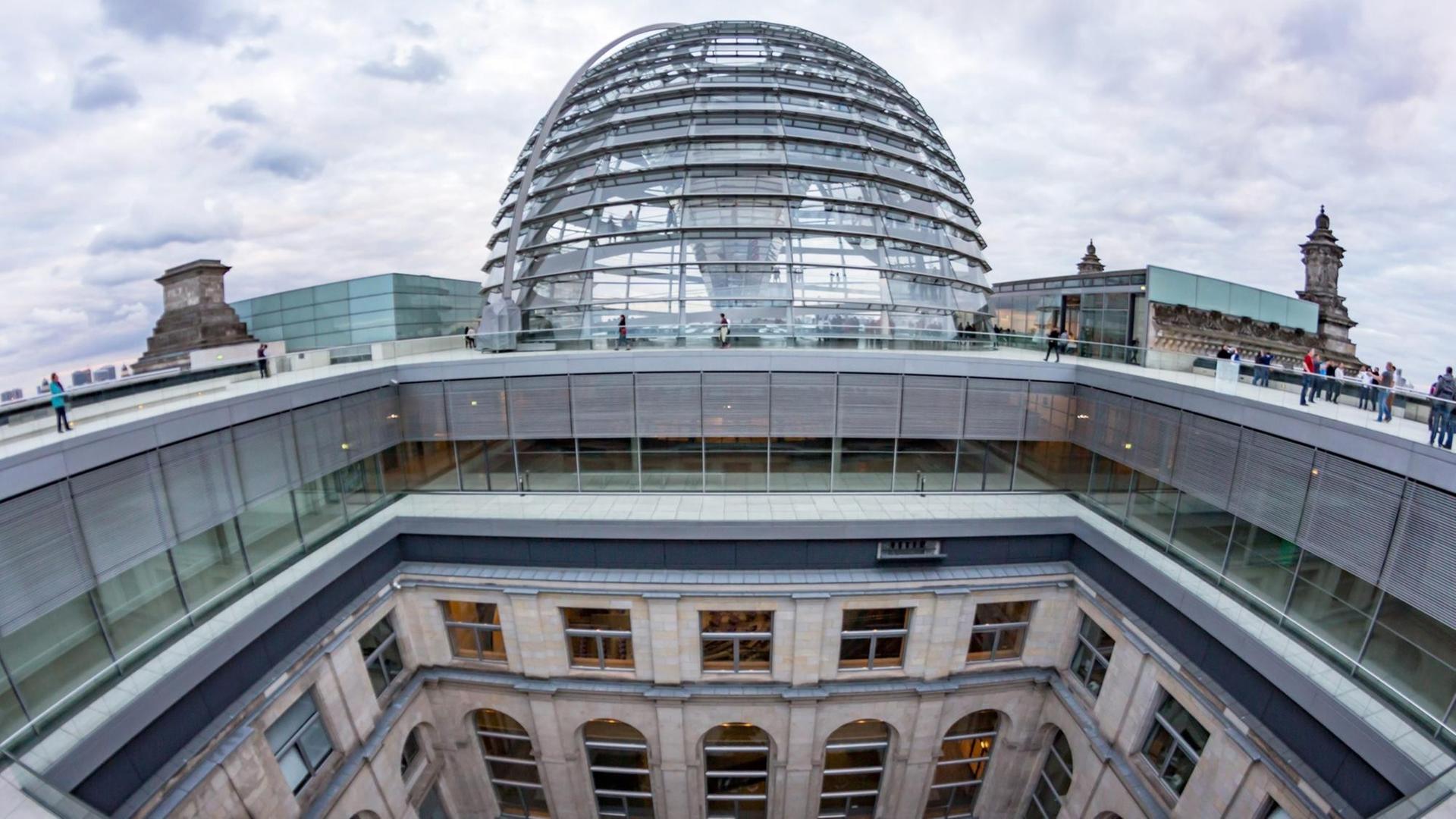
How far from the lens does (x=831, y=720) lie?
50.1 feet

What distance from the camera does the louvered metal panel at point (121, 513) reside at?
8.50 metres

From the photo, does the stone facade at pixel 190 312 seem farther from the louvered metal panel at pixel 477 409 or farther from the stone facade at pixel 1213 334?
the stone facade at pixel 1213 334

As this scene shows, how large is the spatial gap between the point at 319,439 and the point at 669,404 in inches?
320

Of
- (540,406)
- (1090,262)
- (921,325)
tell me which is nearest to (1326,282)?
(1090,262)

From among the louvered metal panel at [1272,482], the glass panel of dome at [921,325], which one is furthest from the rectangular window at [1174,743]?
the glass panel of dome at [921,325]

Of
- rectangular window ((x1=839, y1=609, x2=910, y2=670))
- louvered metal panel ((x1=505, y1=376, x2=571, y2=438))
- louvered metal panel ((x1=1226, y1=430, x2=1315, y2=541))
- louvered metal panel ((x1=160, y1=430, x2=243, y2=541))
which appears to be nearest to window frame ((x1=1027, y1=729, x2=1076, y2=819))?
rectangular window ((x1=839, y1=609, x2=910, y2=670))

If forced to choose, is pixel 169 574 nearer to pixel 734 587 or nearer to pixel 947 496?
pixel 734 587

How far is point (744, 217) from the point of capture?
1895 cm

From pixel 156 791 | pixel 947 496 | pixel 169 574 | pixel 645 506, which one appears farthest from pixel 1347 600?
pixel 169 574

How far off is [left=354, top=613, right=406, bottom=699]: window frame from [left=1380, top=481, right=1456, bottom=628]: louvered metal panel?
1941cm

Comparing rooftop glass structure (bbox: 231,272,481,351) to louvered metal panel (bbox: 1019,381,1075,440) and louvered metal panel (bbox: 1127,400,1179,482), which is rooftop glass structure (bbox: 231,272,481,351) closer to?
louvered metal panel (bbox: 1019,381,1075,440)

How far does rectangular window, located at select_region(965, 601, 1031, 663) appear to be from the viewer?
1524 cm

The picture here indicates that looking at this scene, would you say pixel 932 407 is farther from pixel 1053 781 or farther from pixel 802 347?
pixel 1053 781

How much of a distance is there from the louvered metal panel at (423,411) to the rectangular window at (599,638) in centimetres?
610
